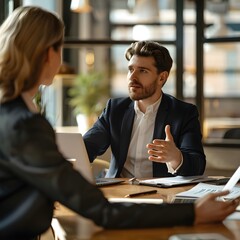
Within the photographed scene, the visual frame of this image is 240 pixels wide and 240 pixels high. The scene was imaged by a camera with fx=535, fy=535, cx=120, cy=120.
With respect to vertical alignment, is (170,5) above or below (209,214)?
above

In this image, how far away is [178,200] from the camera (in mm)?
1859

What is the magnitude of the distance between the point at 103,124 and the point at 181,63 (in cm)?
194

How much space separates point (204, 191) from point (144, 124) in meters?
0.96

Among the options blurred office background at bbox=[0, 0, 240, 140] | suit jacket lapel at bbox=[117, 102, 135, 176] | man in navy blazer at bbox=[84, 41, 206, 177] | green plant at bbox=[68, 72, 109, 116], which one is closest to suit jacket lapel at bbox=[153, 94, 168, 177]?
man in navy blazer at bbox=[84, 41, 206, 177]

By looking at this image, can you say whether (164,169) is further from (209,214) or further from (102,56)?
(102,56)

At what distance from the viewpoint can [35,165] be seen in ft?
4.22

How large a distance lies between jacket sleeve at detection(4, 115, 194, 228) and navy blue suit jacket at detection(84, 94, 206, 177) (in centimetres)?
140

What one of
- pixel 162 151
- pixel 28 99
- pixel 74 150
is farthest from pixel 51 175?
pixel 162 151

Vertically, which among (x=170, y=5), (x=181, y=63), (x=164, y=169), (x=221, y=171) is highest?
(x=170, y=5)

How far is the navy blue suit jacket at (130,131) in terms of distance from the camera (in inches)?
109

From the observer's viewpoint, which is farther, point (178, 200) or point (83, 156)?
point (83, 156)

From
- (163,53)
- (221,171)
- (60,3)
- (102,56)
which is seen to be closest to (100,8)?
(102,56)

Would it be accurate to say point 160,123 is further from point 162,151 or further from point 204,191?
point 204,191

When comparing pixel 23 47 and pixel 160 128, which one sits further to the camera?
pixel 160 128
